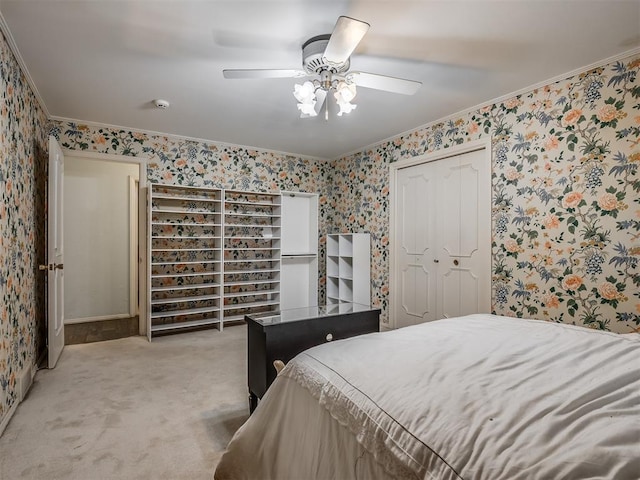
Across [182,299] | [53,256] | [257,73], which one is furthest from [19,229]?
[257,73]

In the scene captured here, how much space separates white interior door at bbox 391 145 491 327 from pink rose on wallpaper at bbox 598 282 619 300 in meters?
0.86

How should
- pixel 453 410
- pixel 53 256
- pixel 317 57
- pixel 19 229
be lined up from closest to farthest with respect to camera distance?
pixel 453 410 < pixel 317 57 < pixel 19 229 < pixel 53 256

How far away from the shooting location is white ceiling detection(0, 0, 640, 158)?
192 cm

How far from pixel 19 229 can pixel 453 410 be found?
3.07 m

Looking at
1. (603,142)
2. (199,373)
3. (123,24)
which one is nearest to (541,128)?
(603,142)

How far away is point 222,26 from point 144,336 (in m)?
3.48

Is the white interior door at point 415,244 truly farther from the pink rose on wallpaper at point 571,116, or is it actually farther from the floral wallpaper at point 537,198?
A: the pink rose on wallpaper at point 571,116

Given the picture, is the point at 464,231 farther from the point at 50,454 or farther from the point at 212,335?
the point at 50,454

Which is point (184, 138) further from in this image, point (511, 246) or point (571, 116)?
point (571, 116)

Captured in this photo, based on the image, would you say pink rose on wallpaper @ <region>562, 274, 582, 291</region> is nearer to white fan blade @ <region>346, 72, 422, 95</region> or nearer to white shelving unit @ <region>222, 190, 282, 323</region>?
white fan blade @ <region>346, 72, 422, 95</region>

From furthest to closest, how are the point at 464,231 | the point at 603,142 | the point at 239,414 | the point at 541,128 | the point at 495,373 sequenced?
the point at 464,231, the point at 541,128, the point at 603,142, the point at 239,414, the point at 495,373

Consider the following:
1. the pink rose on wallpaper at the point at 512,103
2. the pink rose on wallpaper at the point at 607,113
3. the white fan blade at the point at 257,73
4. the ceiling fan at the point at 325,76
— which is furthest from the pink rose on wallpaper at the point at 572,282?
the white fan blade at the point at 257,73

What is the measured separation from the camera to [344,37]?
67.5 inches

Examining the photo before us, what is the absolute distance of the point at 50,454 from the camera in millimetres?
1855
